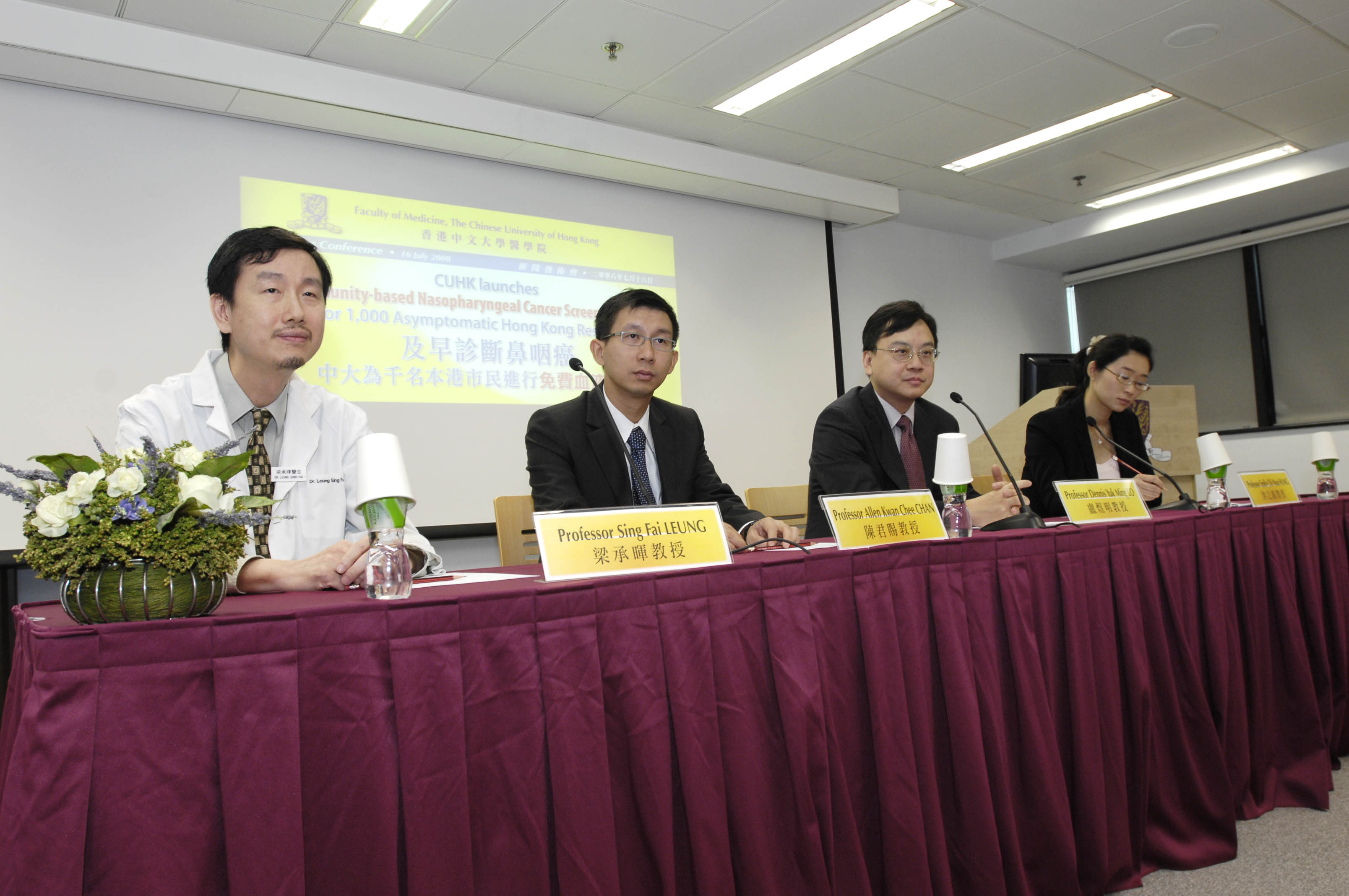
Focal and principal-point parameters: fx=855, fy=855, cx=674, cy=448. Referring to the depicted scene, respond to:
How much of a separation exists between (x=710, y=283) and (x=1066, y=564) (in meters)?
3.57

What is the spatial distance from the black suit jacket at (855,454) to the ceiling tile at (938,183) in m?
3.23

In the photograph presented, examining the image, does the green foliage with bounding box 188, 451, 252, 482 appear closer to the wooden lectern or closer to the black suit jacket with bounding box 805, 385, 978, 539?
the black suit jacket with bounding box 805, 385, 978, 539

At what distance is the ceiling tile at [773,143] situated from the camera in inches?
175

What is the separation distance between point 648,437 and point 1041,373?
17.6ft

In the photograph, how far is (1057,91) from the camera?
13.7 feet

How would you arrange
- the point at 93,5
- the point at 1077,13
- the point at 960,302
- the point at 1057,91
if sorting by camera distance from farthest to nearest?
the point at 960,302 → the point at 1057,91 → the point at 1077,13 → the point at 93,5

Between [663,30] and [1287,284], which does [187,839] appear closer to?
[663,30]

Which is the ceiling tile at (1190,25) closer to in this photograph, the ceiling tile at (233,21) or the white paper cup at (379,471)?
the ceiling tile at (233,21)

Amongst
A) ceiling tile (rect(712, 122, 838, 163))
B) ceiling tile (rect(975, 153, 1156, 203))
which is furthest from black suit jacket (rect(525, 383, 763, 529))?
ceiling tile (rect(975, 153, 1156, 203))

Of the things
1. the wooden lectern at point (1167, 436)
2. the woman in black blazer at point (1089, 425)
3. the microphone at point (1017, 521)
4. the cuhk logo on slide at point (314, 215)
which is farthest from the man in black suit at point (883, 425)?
the wooden lectern at point (1167, 436)

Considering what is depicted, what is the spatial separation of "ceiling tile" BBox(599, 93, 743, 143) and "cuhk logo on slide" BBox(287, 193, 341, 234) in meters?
1.39

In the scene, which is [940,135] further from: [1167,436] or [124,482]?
[124,482]

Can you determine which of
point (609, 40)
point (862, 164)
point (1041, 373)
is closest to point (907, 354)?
point (609, 40)

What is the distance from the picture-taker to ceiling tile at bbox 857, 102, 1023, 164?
4383mm
